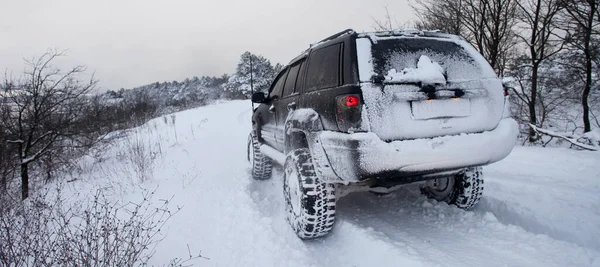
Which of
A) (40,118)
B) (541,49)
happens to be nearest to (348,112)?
(40,118)

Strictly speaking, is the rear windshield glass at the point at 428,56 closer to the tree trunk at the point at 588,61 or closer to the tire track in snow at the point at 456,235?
the tire track in snow at the point at 456,235

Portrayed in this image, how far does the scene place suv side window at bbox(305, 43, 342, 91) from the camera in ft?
7.91

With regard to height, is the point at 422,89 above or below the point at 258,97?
below

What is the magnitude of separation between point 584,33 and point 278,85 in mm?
11438

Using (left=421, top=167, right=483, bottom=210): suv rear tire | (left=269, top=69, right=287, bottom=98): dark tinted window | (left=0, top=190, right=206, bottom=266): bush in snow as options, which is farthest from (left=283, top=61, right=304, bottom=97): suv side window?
(left=421, top=167, right=483, bottom=210): suv rear tire

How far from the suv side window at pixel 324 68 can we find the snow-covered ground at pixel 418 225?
1.39m

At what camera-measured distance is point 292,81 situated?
357 cm

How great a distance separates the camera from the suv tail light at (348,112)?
2.06m

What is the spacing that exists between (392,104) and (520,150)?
4571mm

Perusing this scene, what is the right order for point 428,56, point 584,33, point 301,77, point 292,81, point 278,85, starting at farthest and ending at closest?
point 584,33
point 278,85
point 292,81
point 301,77
point 428,56

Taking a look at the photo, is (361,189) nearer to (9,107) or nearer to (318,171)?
(318,171)

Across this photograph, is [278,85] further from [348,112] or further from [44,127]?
[44,127]

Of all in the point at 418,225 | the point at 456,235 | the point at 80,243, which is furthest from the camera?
the point at 418,225

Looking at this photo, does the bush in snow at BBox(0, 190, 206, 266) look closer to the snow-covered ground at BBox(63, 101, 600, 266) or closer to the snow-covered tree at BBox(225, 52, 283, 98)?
the snow-covered ground at BBox(63, 101, 600, 266)
